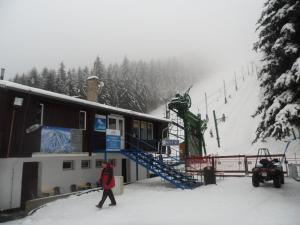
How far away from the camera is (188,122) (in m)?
28.9

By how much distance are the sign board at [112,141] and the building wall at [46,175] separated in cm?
159

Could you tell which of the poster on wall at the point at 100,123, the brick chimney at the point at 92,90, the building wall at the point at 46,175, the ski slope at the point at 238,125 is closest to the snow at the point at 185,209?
the building wall at the point at 46,175

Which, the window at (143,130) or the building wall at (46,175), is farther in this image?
the window at (143,130)

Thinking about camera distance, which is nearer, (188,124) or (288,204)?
(288,204)

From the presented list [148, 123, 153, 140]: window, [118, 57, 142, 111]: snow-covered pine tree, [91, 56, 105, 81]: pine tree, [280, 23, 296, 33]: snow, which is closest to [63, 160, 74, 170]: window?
[148, 123, 153, 140]: window

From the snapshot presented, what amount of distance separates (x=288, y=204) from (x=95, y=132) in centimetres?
1239

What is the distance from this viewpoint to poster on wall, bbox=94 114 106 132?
18.7m

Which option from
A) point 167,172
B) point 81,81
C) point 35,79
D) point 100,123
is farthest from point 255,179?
point 81,81

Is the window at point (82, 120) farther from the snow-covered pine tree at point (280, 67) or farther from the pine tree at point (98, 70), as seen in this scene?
the pine tree at point (98, 70)

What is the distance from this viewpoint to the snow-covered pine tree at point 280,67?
11.2m

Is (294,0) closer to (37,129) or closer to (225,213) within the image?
(225,213)

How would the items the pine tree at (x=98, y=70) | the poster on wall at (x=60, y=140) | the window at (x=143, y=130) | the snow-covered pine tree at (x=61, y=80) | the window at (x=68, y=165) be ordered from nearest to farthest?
the poster on wall at (x=60, y=140)
the window at (x=68, y=165)
the window at (x=143, y=130)
the snow-covered pine tree at (x=61, y=80)
the pine tree at (x=98, y=70)

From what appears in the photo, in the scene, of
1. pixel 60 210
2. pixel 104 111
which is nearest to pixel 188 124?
pixel 104 111

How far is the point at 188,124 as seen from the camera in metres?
29.2
